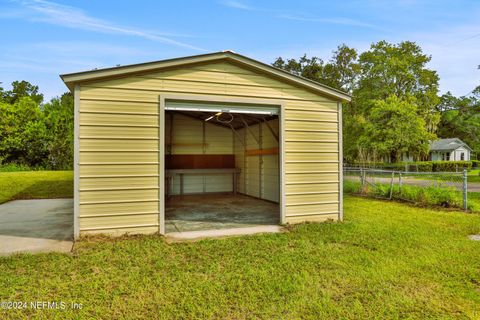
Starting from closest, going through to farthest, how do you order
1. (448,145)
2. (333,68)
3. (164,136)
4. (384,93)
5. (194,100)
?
(194,100)
(164,136)
(384,93)
(333,68)
(448,145)

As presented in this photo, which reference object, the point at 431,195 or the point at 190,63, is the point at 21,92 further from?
the point at 431,195

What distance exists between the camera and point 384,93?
997 inches

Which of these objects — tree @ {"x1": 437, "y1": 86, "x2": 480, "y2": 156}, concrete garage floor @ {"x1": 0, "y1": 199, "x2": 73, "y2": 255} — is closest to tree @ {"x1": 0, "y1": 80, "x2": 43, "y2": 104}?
concrete garage floor @ {"x1": 0, "y1": 199, "x2": 73, "y2": 255}

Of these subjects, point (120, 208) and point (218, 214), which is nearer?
point (120, 208)

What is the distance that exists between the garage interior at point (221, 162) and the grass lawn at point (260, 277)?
3.22m

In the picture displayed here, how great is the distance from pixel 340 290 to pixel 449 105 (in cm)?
4571

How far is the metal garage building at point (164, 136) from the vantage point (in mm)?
4766

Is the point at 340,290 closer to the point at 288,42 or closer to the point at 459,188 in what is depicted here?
the point at 459,188

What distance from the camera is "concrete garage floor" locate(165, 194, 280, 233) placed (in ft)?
19.3

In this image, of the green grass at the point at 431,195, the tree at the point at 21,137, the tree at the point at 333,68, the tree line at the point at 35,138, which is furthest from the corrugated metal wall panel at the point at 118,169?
the tree at the point at 333,68

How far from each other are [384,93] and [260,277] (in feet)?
84.4

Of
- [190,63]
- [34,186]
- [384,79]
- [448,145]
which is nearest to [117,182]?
[190,63]

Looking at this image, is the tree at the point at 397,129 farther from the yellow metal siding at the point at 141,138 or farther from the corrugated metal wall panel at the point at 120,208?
the corrugated metal wall panel at the point at 120,208

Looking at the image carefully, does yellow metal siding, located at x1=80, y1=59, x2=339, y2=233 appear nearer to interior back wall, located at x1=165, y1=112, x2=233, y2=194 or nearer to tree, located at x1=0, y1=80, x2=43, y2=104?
interior back wall, located at x1=165, y1=112, x2=233, y2=194
